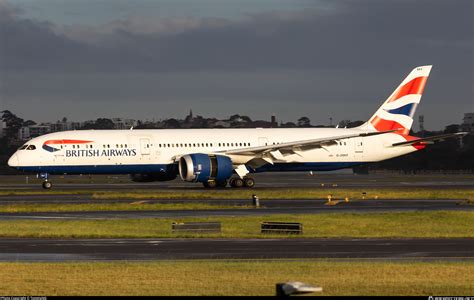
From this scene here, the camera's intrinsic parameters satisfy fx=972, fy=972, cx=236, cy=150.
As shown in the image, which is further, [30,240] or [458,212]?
[458,212]

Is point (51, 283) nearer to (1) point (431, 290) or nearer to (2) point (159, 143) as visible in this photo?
(1) point (431, 290)

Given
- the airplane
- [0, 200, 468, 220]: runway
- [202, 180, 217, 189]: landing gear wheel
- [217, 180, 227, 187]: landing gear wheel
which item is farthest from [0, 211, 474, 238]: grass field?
[202, 180, 217, 189]: landing gear wheel

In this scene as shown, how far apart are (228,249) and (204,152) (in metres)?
41.6

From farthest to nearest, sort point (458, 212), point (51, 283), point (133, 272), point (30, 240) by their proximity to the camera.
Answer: point (458, 212) → point (30, 240) → point (133, 272) → point (51, 283)

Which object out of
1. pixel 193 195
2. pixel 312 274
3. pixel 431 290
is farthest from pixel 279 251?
pixel 193 195

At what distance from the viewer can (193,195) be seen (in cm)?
6166

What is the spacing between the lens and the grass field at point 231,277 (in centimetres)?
2256

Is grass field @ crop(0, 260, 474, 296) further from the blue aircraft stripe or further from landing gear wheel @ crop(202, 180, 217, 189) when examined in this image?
the blue aircraft stripe

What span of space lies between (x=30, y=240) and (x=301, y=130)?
4355 centimetres

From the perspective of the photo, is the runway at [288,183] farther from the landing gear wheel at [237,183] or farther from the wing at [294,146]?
the wing at [294,146]

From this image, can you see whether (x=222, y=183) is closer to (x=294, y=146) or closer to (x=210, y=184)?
(x=210, y=184)

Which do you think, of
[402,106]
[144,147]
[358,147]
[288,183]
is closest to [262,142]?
[358,147]

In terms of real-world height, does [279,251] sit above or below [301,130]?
below

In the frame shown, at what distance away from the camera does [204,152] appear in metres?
73.4
